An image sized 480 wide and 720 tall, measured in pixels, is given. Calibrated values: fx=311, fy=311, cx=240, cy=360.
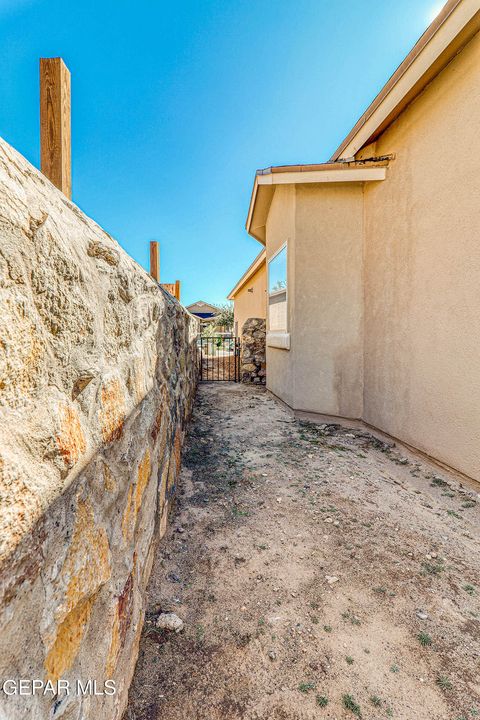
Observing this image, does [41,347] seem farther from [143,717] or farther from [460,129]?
[460,129]

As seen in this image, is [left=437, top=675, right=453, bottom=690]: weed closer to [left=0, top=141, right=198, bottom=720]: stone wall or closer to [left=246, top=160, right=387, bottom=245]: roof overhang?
[left=0, top=141, right=198, bottom=720]: stone wall

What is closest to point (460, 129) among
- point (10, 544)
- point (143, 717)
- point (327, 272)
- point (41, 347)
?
point (327, 272)

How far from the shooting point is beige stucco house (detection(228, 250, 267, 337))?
9583 mm

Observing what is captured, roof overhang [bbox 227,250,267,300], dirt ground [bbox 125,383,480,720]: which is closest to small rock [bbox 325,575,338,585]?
dirt ground [bbox 125,383,480,720]

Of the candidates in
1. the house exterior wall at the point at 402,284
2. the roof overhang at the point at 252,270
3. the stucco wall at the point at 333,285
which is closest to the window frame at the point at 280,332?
the house exterior wall at the point at 402,284

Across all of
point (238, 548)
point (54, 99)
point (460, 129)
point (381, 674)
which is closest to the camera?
point (54, 99)

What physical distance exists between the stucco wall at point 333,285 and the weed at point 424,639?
3.51 metres

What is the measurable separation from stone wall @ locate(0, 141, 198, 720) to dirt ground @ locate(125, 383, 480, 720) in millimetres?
398

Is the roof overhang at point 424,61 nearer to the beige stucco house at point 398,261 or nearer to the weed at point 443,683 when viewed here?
the beige stucco house at point 398,261

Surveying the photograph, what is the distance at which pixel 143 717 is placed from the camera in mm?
1265

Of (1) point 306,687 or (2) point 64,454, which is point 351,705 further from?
(2) point 64,454

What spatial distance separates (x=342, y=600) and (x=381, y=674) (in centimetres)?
39

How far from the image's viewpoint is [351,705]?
132 cm

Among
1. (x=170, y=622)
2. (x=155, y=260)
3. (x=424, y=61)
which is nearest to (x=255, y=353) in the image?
(x=155, y=260)
